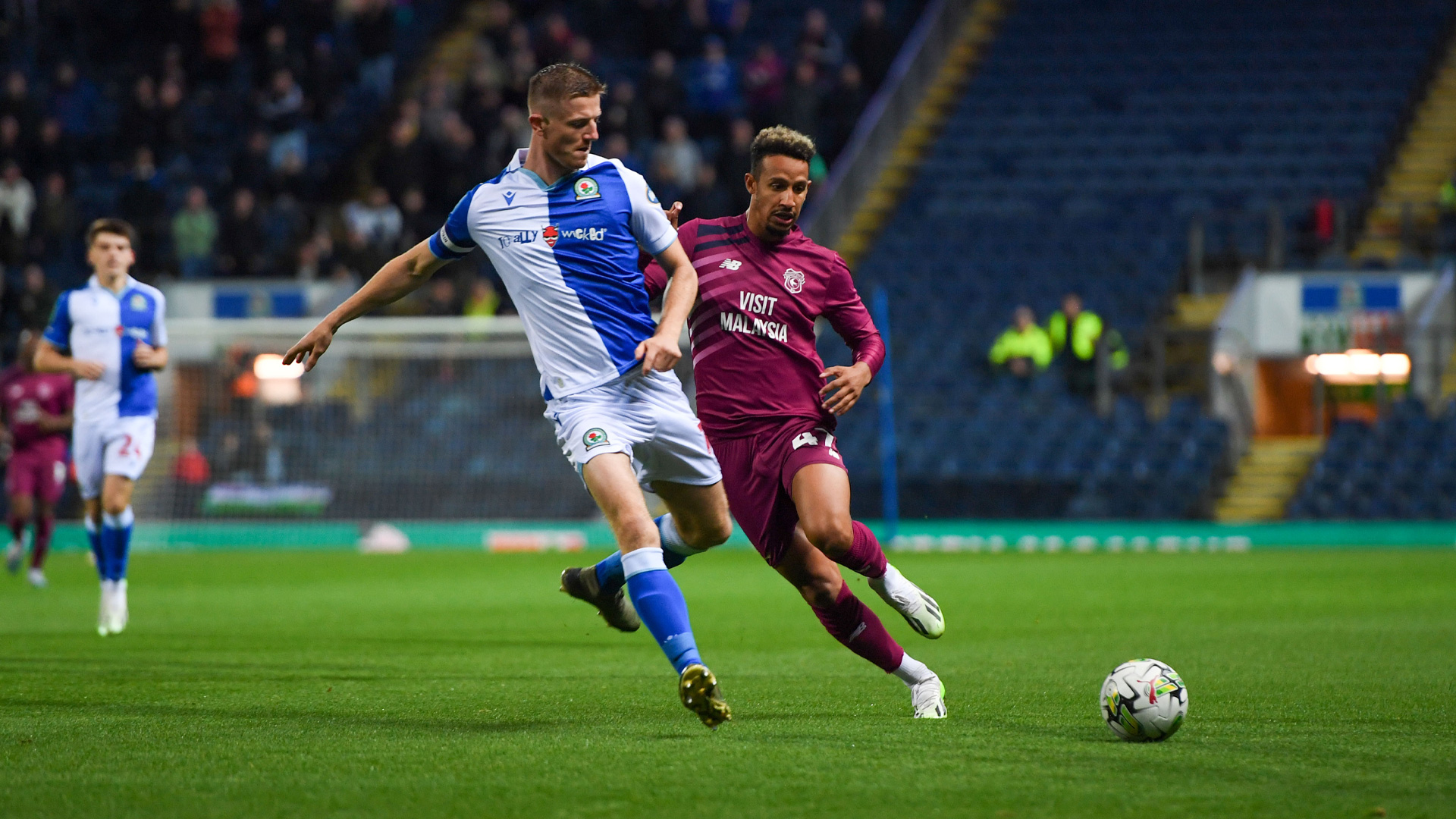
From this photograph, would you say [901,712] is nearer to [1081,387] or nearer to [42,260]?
[1081,387]

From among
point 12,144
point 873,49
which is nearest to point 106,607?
point 12,144

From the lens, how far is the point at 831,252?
6.96 metres

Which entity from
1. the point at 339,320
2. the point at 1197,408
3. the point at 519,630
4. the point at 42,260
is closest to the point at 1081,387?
the point at 1197,408

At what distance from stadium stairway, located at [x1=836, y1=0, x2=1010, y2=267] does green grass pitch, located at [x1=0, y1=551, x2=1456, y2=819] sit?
12.9 metres

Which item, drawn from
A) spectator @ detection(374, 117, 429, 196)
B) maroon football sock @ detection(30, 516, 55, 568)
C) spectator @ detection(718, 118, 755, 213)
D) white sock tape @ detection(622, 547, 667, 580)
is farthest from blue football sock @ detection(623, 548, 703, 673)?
spectator @ detection(374, 117, 429, 196)

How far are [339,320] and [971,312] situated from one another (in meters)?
16.8

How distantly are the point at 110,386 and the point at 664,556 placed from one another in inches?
199

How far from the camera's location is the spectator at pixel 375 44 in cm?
2688

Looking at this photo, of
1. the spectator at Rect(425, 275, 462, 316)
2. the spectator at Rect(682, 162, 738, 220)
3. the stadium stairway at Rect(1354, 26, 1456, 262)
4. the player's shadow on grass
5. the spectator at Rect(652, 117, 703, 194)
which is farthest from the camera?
the spectator at Rect(652, 117, 703, 194)

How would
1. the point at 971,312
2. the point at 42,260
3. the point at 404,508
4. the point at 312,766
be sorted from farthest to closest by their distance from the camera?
the point at 42,260 < the point at 971,312 < the point at 404,508 < the point at 312,766

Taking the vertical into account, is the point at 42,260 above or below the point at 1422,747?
above

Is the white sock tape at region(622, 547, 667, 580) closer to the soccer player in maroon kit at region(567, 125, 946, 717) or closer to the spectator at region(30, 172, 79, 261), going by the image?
the soccer player in maroon kit at region(567, 125, 946, 717)

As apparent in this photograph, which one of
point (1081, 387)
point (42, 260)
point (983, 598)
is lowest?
point (983, 598)

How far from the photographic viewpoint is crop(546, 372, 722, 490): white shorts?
607cm
